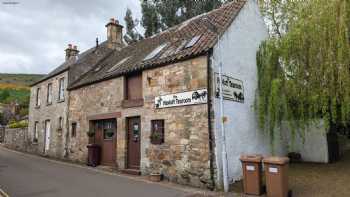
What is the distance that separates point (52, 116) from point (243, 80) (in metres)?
12.8

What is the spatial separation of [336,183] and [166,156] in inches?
216

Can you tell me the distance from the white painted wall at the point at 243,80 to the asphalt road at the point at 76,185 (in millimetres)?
2356

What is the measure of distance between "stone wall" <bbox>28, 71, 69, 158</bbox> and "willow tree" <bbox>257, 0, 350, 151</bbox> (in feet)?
37.1

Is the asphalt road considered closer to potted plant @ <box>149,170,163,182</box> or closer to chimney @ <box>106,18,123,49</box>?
potted plant @ <box>149,170,163,182</box>

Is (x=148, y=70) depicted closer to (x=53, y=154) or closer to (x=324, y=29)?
(x=324, y=29)

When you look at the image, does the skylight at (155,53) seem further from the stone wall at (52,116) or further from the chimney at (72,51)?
the chimney at (72,51)

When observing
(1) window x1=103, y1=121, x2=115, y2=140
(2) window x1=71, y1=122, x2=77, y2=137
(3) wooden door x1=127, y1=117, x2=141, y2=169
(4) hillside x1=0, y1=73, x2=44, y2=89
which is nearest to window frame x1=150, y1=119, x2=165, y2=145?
(3) wooden door x1=127, y1=117, x2=141, y2=169

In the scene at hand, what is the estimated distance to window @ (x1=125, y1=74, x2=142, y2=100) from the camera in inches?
469

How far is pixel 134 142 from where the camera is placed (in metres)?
11.8

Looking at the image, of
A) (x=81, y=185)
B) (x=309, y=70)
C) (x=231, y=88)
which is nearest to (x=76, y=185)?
(x=81, y=185)

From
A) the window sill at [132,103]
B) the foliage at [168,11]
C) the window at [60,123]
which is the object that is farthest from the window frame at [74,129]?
the foliage at [168,11]

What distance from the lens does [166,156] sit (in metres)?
10.1

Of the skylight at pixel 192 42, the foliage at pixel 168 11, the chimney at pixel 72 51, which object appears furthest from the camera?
the foliage at pixel 168 11

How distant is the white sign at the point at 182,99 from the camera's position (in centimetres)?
932
